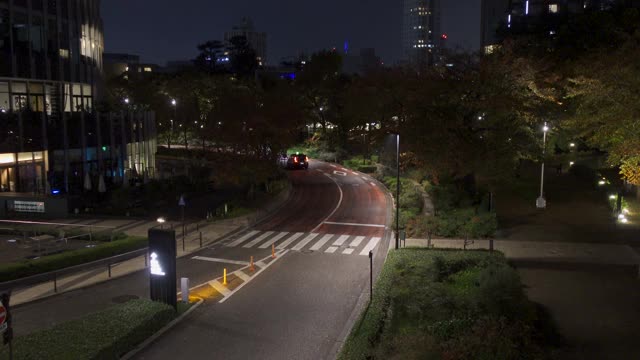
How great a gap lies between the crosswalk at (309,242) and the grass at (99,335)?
1140 centimetres

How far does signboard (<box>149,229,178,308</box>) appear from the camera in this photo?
55.2 feet

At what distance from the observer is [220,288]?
20.4 m

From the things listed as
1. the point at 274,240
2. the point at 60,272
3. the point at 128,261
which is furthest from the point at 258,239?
the point at 60,272

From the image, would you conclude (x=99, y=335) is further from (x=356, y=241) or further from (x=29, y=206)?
(x=29, y=206)

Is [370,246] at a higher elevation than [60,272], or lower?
lower

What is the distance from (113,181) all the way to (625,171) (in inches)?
1442

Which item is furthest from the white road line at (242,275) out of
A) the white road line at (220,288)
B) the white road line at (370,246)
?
the white road line at (370,246)

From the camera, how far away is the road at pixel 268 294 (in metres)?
15.3

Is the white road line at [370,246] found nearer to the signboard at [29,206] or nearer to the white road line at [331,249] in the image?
the white road line at [331,249]

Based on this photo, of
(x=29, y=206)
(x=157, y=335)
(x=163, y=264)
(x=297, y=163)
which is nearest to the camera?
(x=157, y=335)

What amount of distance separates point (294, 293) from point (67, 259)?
9.86m

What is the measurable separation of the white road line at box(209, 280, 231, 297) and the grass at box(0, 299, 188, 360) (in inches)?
129

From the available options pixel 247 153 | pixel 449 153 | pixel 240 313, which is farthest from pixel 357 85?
pixel 240 313

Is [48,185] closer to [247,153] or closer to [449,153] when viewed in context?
[247,153]
